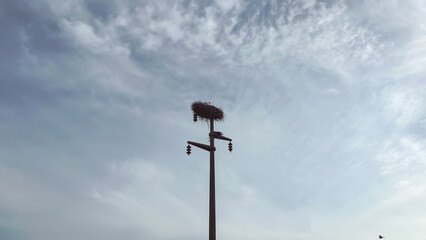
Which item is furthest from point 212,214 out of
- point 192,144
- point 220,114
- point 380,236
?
point 380,236

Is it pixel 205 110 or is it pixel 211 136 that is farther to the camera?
pixel 205 110

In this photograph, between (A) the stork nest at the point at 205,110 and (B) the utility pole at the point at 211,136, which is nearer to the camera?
(B) the utility pole at the point at 211,136

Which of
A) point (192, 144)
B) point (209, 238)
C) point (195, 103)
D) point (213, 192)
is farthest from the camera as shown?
point (195, 103)

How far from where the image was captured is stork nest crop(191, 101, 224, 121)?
76.1 ft

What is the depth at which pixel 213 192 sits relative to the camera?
19609 mm

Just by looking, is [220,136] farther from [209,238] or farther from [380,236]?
[380,236]

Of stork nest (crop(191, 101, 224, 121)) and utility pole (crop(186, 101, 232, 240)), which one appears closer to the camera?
utility pole (crop(186, 101, 232, 240))

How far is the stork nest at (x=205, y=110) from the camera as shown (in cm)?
2320

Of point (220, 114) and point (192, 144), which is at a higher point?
point (220, 114)

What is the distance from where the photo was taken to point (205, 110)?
23172mm

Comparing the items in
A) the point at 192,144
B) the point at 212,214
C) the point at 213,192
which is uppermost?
the point at 192,144

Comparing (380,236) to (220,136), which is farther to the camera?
(380,236)

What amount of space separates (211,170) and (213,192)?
4.49 feet

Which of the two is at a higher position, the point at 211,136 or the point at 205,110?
the point at 205,110
